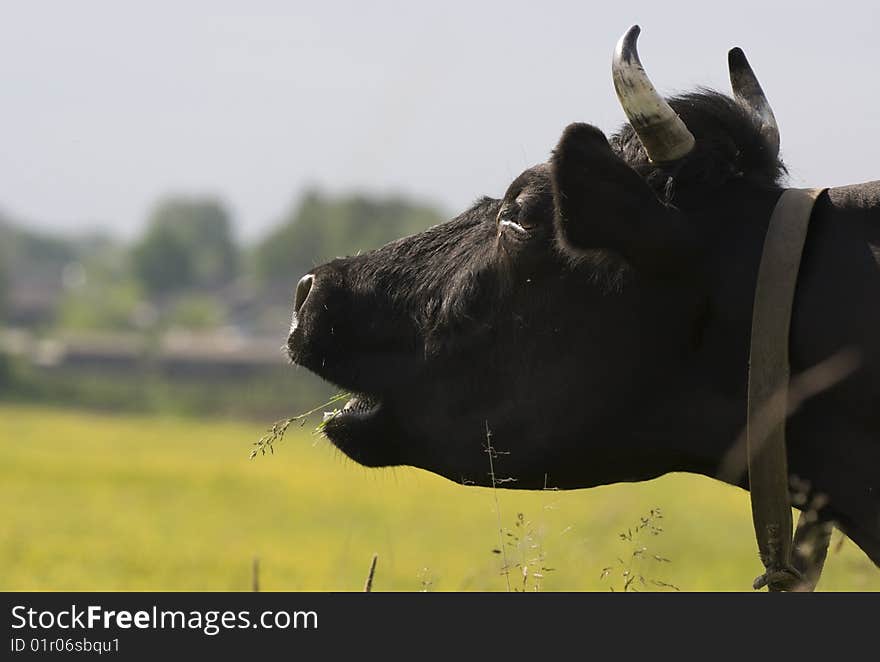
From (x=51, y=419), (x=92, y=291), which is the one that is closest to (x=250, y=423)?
(x=51, y=419)

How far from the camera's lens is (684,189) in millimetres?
4473

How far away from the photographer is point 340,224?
108 m

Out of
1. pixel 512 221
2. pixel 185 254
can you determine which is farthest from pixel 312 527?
pixel 185 254

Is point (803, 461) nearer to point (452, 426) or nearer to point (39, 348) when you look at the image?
point (452, 426)

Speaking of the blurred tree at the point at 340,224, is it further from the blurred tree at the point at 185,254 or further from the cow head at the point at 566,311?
the cow head at the point at 566,311

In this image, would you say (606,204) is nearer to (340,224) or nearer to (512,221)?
(512,221)

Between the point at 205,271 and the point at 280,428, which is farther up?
the point at 205,271

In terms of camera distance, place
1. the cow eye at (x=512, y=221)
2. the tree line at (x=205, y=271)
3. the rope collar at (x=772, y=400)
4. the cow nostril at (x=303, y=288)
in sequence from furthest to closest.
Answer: the tree line at (x=205, y=271) < the cow nostril at (x=303, y=288) < the cow eye at (x=512, y=221) < the rope collar at (x=772, y=400)

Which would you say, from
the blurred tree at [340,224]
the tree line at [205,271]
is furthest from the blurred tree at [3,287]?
the blurred tree at [340,224]

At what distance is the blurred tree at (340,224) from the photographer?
332 feet

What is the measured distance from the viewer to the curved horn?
4.88 m

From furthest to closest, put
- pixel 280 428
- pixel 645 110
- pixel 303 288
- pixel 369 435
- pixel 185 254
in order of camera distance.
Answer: pixel 185 254 < pixel 280 428 < pixel 303 288 < pixel 369 435 < pixel 645 110

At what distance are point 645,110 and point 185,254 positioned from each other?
546 feet
